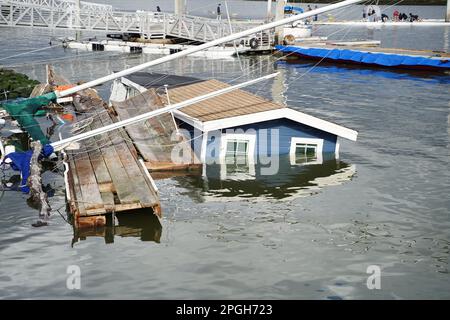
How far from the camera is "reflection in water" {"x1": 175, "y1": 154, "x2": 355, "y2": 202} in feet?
68.1

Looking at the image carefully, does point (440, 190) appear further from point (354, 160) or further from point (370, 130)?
point (370, 130)

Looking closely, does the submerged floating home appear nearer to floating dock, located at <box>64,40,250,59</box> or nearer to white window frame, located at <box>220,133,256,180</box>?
white window frame, located at <box>220,133,256,180</box>

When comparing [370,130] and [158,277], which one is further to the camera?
[370,130]

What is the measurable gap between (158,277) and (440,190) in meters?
11.2

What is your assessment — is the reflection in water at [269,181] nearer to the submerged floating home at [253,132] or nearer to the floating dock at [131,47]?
the submerged floating home at [253,132]

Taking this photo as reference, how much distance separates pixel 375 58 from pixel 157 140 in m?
35.7

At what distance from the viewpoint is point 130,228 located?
17.5 m

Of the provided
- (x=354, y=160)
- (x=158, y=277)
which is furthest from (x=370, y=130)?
(x=158, y=277)

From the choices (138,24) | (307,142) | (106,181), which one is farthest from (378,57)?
(106,181)

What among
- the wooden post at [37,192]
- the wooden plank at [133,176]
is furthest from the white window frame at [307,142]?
the wooden post at [37,192]

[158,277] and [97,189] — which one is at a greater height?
[97,189]
